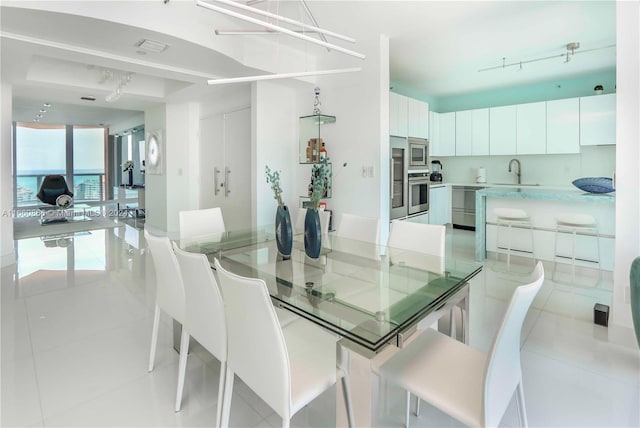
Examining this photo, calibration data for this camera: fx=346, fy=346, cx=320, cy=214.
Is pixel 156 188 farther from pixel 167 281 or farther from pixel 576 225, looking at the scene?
pixel 576 225

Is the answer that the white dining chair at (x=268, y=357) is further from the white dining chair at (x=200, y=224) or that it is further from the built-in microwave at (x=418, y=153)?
the built-in microwave at (x=418, y=153)

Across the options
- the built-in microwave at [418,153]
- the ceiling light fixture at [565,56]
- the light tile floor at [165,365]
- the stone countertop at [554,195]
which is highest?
the ceiling light fixture at [565,56]

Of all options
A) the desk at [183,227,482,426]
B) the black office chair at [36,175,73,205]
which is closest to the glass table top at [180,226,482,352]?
the desk at [183,227,482,426]

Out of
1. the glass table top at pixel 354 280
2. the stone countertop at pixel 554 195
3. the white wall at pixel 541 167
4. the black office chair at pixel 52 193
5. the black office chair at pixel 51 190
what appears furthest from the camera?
the black office chair at pixel 51 190

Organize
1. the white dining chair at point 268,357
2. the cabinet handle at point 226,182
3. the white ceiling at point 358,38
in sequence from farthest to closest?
the cabinet handle at point 226,182
the white ceiling at point 358,38
the white dining chair at point 268,357

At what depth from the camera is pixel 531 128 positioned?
5.91m

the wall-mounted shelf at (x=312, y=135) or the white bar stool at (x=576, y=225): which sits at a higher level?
the wall-mounted shelf at (x=312, y=135)

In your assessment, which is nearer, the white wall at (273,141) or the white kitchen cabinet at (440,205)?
the white wall at (273,141)

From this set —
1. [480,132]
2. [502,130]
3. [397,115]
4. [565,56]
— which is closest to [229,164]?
[397,115]

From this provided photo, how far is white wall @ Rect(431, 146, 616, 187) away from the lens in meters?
5.63

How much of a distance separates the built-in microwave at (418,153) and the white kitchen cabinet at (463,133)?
172 cm

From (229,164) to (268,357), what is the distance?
5.16 m

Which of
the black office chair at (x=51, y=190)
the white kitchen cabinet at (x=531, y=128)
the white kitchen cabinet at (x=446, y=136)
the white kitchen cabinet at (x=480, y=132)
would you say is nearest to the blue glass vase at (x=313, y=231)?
the white kitchen cabinet at (x=531, y=128)

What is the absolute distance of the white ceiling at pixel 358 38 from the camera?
3117 mm
